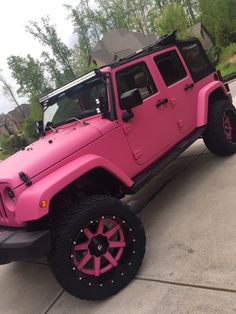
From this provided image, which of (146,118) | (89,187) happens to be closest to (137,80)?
(146,118)

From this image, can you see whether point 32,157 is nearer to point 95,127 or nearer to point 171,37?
point 95,127

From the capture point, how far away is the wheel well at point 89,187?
11.7ft

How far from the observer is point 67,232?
316cm

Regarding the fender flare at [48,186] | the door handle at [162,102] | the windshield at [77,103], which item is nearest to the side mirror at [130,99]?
the windshield at [77,103]

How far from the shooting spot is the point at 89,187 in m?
3.93

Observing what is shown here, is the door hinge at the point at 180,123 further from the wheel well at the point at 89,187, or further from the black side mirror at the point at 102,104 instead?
the wheel well at the point at 89,187

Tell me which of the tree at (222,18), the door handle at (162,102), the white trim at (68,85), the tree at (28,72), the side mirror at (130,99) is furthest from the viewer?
the tree at (28,72)

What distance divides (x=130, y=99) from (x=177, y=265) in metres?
1.76

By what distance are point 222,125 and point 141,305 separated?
10.7 ft

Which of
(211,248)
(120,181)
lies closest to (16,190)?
(120,181)

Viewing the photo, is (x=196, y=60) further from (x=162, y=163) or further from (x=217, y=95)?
(x=162, y=163)

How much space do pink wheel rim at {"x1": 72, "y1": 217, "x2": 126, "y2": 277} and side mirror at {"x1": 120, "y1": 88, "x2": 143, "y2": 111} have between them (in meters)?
1.29

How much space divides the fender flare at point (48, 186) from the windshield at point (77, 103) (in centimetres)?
92

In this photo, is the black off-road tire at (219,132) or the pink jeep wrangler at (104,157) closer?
the pink jeep wrangler at (104,157)
